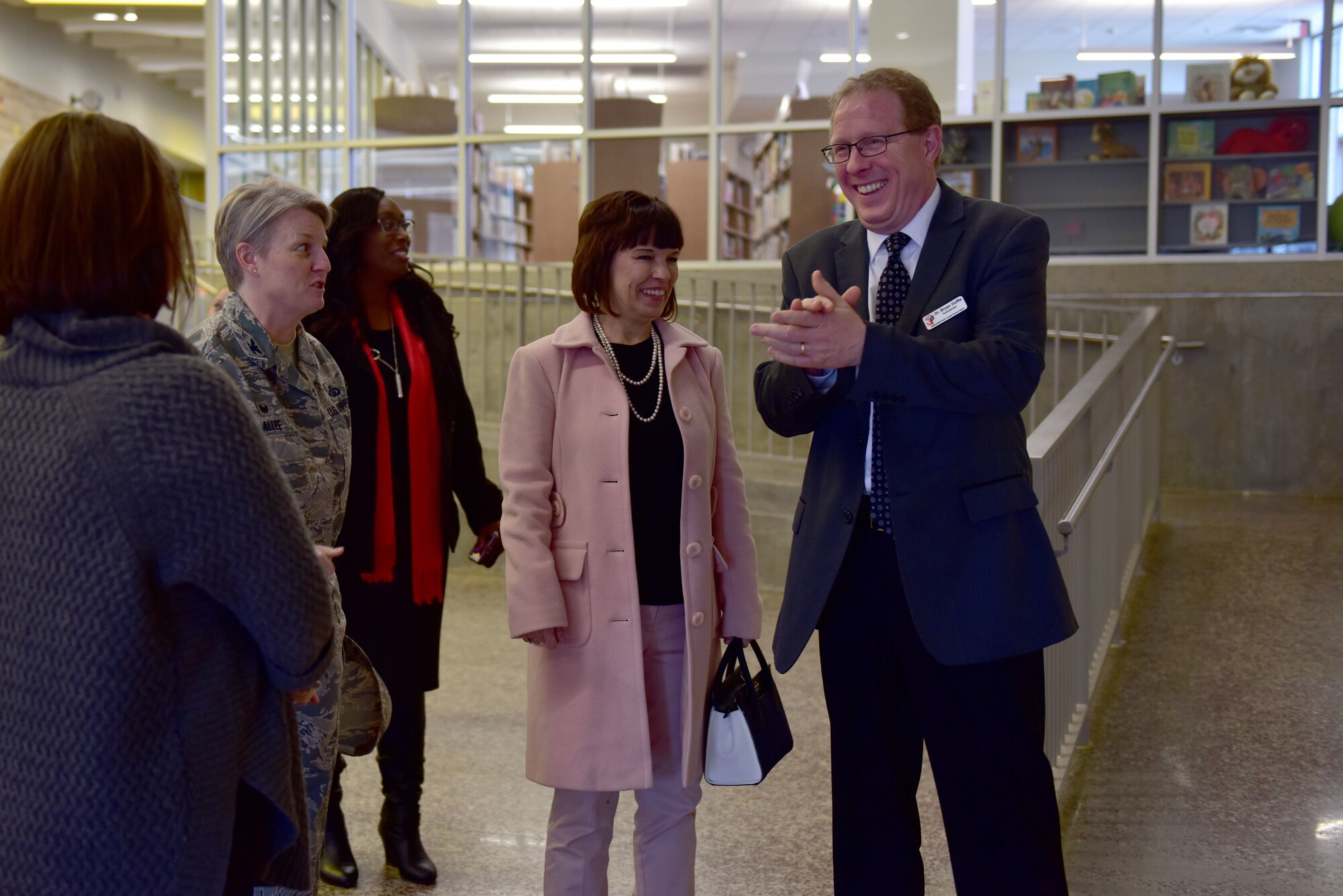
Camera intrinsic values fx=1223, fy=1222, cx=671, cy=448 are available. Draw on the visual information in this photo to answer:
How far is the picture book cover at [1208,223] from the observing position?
8844 millimetres

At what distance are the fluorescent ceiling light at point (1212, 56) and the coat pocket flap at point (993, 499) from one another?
8.13m

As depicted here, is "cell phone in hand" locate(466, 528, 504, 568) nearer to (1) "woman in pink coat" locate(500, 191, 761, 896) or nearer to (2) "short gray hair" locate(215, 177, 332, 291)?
(1) "woman in pink coat" locate(500, 191, 761, 896)

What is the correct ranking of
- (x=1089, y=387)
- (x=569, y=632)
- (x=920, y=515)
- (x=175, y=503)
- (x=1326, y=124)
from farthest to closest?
(x=1326, y=124) → (x=1089, y=387) → (x=569, y=632) → (x=920, y=515) → (x=175, y=503)

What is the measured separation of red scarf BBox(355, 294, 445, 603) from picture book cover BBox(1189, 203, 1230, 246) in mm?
7429

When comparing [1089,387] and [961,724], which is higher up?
[1089,387]

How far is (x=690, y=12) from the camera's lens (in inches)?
396

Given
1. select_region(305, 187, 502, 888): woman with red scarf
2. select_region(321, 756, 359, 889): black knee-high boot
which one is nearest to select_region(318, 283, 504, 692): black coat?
select_region(305, 187, 502, 888): woman with red scarf

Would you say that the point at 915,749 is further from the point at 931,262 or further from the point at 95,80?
the point at 95,80

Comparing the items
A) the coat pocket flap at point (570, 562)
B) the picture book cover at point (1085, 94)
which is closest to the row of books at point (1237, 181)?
the picture book cover at point (1085, 94)

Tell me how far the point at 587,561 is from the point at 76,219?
4.38 ft

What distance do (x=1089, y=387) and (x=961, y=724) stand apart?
1.87m

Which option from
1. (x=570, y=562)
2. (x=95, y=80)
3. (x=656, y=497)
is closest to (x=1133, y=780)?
(x=656, y=497)

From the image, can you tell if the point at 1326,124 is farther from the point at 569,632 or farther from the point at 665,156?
the point at 569,632

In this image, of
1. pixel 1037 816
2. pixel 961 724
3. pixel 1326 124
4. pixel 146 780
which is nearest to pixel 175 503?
pixel 146 780
